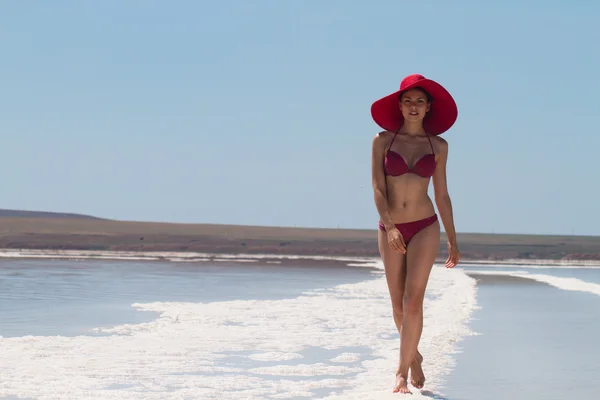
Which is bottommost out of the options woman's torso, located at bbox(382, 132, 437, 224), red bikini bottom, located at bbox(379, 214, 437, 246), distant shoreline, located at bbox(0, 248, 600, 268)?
distant shoreline, located at bbox(0, 248, 600, 268)

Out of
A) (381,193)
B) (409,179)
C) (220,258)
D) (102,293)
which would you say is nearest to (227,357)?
(381,193)

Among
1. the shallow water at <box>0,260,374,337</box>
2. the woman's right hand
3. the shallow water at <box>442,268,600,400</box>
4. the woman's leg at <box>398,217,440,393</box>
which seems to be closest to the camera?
the woman's right hand

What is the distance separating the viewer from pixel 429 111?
271 inches

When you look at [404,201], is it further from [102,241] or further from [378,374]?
[102,241]

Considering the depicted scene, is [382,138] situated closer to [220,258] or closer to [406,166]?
[406,166]

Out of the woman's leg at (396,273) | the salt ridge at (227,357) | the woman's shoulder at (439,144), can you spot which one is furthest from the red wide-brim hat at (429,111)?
the salt ridge at (227,357)

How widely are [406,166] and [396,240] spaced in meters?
0.53

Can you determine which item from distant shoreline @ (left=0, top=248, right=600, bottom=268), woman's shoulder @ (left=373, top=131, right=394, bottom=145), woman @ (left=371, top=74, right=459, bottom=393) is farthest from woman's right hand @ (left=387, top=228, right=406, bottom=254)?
distant shoreline @ (left=0, top=248, right=600, bottom=268)

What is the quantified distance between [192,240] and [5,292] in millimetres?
43263

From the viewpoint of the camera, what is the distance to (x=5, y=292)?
52.0ft

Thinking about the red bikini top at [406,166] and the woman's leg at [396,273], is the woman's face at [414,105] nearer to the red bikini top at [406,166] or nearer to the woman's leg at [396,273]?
the red bikini top at [406,166]

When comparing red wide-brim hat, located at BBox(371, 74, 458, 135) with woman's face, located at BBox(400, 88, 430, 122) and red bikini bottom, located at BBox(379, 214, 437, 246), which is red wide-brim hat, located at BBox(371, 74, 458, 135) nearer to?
woman's face, located at BBox(400, 88, 430, 122)

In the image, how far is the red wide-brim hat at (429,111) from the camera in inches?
260

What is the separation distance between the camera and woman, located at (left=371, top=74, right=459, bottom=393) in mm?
6477
